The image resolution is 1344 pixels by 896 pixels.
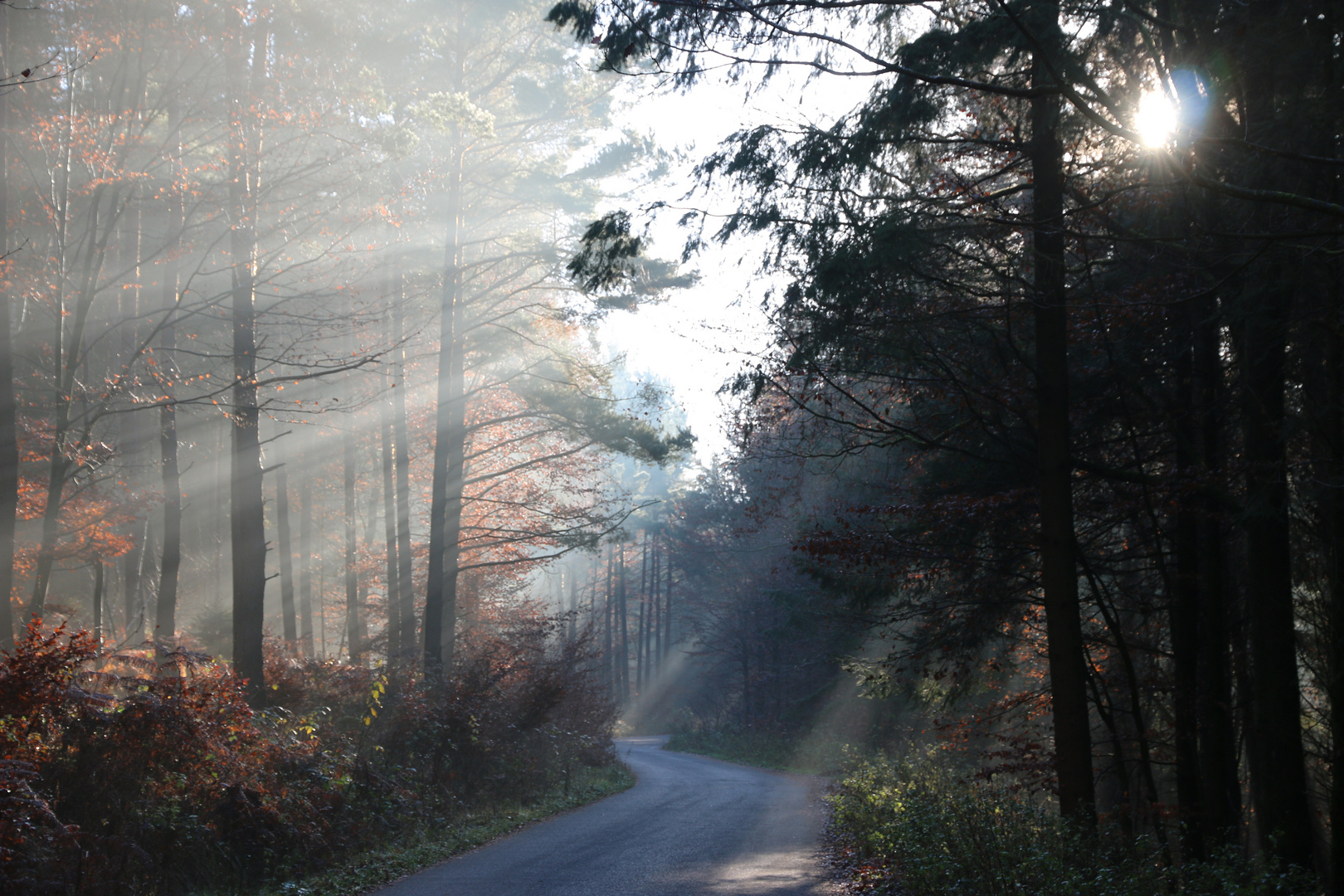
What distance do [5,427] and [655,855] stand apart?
9584mm

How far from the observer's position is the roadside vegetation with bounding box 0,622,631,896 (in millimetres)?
6859

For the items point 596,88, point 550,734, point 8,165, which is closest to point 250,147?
Result: point 8,165

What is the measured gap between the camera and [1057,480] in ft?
26.6

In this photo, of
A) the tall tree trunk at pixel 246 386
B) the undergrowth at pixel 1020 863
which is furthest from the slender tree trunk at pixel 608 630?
the undergrowth at pixel 1020 863

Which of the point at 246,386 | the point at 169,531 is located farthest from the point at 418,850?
the point at 169,531

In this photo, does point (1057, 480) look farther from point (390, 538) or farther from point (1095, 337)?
point (390, 538)

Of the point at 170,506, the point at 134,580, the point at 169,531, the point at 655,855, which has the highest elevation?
the point at 170,506

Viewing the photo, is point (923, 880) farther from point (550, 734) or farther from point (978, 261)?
point (550, 734)

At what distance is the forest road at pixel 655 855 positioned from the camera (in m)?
8.44

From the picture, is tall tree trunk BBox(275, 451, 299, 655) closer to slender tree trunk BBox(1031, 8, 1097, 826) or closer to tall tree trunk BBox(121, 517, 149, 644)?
tall tree trunk BBox(121, 517, 149, 644)

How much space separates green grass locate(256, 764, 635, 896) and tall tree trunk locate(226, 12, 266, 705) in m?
3.36

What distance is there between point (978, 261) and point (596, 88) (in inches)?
527

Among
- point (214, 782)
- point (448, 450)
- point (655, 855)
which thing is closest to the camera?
point (214, 782)

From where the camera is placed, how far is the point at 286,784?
9.25m
